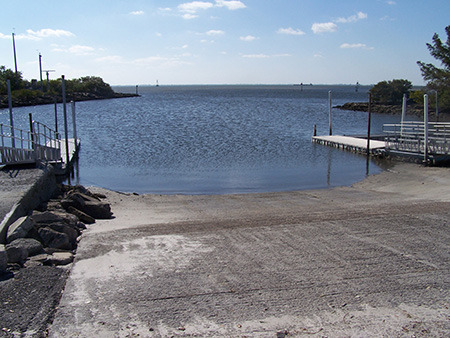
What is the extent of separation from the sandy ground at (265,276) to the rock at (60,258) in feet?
0.87

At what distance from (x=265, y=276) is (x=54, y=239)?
12.6 ft

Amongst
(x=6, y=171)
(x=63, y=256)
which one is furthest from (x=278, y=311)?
(x=6, y=171)

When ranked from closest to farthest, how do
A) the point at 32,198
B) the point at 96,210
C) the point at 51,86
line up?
the point at 32,198 < the point at 96,210 < the point at 51,86

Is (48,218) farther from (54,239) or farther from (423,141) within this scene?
(423,141)

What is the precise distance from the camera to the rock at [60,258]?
7.25 meters

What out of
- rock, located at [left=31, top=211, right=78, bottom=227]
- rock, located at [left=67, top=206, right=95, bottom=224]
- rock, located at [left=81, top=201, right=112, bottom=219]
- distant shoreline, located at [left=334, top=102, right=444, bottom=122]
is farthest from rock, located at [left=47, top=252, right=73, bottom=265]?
distant shoreline, located at [left=334, top=102, right=444, bottom=122]

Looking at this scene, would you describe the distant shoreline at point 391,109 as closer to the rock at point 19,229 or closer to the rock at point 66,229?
the rock at point 66,229

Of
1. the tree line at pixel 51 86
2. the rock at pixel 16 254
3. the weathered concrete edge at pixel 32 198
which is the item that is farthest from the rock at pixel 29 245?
the tree line at pixel 51 86

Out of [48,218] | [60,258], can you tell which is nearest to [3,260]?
[60,258]

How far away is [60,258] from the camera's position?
7.37m

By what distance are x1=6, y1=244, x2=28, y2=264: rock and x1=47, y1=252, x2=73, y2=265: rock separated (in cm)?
38

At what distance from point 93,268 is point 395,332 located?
14.6ft

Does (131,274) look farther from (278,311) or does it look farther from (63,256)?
(278,311)

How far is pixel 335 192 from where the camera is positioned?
17391 millimetres
